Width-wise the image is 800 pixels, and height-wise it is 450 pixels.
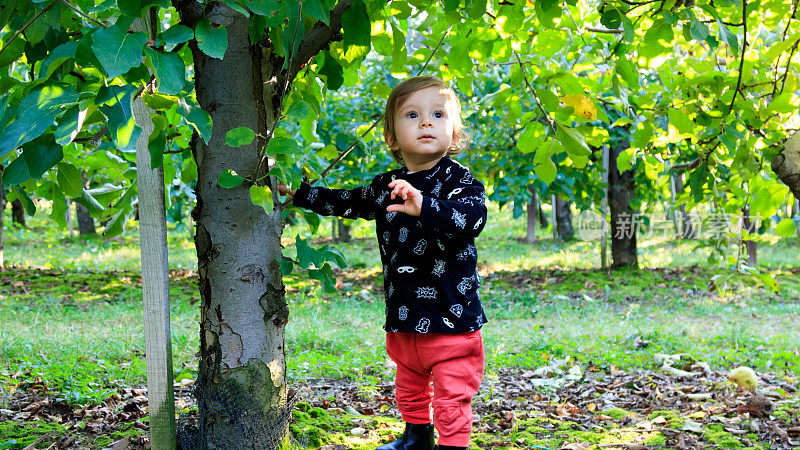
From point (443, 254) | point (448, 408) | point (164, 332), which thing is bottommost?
point (448, 408)

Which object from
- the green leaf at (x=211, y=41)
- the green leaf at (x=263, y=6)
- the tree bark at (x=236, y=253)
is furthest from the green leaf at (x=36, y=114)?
the tree bark at (x=236, y=253)

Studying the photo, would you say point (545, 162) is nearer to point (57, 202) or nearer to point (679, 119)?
point (679, 119)

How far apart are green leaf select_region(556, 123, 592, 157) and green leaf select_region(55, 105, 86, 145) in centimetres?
146

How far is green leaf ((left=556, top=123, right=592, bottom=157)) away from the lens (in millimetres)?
1996

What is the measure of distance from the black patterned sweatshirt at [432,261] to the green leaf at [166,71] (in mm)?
946

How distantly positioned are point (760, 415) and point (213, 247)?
230cm

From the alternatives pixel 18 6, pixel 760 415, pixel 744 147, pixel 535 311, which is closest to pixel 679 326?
pixel 535 311

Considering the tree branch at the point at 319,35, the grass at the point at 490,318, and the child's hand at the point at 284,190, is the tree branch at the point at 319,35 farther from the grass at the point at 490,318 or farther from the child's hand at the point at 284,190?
the grass at the point at 490,318

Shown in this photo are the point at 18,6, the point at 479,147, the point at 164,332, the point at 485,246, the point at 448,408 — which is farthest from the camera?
the point at 485,246

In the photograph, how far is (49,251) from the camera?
11.1 meters

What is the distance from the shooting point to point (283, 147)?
1.41 m

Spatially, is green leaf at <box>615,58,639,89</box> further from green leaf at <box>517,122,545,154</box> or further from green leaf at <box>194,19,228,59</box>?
green leaf at <box>194,19,228,59</box>

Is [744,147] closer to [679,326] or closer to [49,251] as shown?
[679,326]

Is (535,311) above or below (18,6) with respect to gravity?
below
